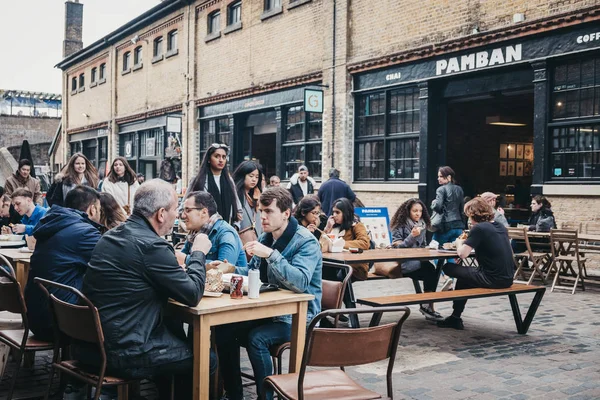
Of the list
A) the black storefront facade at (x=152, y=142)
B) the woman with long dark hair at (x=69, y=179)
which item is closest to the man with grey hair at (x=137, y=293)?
the woman with long dark hair at (x=69, y=179)

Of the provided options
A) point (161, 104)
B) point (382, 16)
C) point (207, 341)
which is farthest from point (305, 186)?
point (161, 104)

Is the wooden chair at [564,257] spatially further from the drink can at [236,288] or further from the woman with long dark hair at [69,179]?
the drink can at [236,288]

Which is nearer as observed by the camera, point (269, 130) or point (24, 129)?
point (269, 130)

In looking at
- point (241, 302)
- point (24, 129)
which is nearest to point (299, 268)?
point (241, 302)

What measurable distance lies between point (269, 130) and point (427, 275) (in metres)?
12.4

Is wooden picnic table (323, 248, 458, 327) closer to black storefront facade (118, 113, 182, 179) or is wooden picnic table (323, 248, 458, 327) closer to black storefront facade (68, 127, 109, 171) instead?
black storefront facade (118, 113, 182, 179)

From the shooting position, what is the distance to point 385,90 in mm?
15367

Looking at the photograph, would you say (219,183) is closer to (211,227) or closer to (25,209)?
(211,227)

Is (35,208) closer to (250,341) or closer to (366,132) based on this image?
(250,341)

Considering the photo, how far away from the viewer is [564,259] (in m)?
10.5

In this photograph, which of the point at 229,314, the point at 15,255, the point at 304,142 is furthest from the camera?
the point at 304,142

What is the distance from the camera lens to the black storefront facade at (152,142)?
79.0ft

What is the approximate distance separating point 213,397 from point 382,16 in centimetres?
1213

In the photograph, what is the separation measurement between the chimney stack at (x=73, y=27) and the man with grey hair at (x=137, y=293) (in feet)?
131
